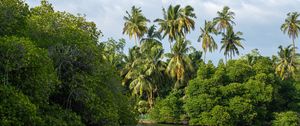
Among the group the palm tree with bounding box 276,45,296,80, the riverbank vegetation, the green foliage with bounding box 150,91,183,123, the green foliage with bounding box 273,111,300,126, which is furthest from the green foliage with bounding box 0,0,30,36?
the palm tree with bounding box 276,45,296,80

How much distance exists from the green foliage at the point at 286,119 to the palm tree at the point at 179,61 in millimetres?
14956

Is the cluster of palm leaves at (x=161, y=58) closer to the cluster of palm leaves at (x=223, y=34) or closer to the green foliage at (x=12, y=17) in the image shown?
the cluster of palm leaves at (x=223, y=34)

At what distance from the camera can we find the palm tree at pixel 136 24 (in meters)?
71.9

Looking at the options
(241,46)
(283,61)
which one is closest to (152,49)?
(241,46)

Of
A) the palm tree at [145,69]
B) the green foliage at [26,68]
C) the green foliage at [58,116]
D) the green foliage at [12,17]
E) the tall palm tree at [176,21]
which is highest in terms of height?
the tall palm tree at [176,21]

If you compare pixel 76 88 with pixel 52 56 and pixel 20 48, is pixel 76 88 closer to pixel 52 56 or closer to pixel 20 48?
pixel 52 56

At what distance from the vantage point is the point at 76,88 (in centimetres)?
2073

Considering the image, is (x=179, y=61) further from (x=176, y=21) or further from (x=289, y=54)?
(x=289, y=54)

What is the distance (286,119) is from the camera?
57.7 metres

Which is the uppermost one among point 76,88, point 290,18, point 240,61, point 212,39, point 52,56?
point 290,18

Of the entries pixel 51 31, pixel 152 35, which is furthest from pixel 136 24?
pixel 51 31

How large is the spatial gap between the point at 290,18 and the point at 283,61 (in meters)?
7.95

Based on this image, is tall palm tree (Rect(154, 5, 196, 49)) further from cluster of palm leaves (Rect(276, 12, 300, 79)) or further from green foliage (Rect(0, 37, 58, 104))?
green foliage (Rect(0, 37, 58, 104))

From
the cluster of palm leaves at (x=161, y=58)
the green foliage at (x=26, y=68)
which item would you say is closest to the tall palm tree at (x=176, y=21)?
the cluster of palm leaves at (x=161, y=58)
